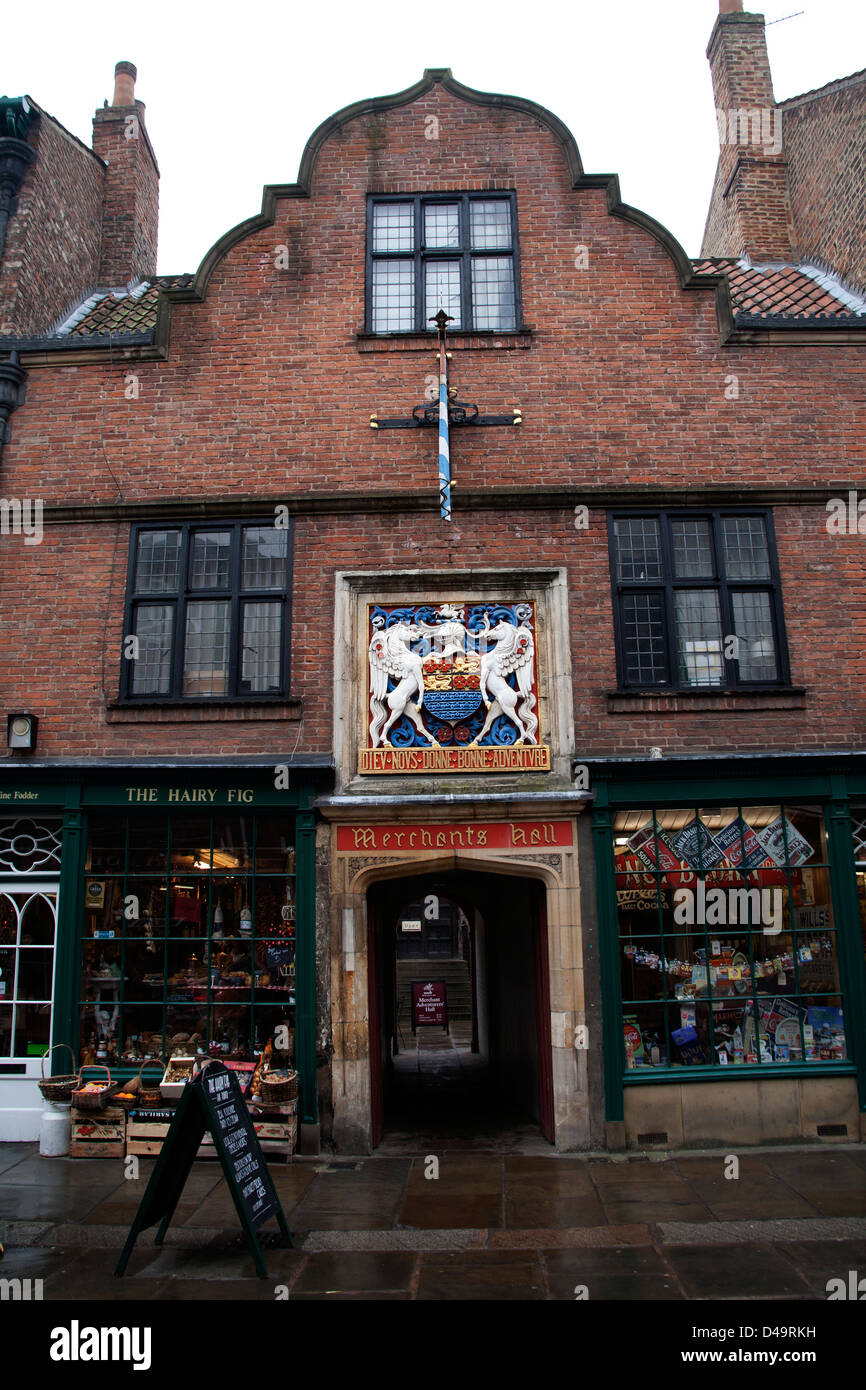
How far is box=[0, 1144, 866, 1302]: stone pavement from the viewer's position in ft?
20.2

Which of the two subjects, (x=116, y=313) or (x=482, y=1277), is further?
(x=116, y=313)

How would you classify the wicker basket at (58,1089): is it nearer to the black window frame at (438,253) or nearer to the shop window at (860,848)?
the shop window at (860,848)

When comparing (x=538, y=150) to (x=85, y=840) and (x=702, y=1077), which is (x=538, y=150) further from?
(x=702, y=1077)

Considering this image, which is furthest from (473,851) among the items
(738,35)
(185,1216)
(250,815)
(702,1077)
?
(738,35)

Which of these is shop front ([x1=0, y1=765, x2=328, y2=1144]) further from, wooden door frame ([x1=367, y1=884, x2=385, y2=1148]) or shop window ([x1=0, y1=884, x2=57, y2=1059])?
wooden door frame ([x1=367, y1=884, x2=385, y2=1148])

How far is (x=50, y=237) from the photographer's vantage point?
13.1m

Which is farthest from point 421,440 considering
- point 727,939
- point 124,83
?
point 124,83

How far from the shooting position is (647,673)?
1050 cm

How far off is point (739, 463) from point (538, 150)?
196 inches

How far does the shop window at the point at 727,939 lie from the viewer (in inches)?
384

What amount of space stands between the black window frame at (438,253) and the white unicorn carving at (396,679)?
400 cm

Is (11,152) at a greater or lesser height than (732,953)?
greater

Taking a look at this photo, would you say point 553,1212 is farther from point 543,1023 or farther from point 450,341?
point 450,341

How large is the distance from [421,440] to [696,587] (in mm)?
3774
